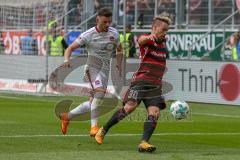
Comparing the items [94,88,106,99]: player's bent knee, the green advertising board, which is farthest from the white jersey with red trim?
the green advertising board

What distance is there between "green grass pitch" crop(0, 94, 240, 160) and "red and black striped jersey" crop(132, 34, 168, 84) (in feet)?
3.47

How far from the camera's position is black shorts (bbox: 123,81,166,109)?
12.3 metres

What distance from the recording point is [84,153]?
11.6 m

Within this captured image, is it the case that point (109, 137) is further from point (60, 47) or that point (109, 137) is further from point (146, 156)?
point (60, 47)

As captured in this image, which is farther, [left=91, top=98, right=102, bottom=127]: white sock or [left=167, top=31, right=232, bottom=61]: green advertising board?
[left=167, top=31, right=232, bottom=61]: green advertising board

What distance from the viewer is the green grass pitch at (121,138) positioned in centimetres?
1141

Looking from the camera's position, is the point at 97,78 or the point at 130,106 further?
the point at 97,78

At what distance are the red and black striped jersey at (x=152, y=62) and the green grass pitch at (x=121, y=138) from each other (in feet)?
3.47

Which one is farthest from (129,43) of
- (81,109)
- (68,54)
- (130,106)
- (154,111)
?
(154,111)

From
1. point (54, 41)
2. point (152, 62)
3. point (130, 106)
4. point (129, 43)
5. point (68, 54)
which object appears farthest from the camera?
point (54, 41)

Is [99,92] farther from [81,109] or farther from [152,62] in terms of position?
[152,62]

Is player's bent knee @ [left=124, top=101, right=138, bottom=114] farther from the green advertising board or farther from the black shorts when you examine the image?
the green advertising board

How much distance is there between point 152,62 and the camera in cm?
1239

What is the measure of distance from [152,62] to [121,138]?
6.49 feet
